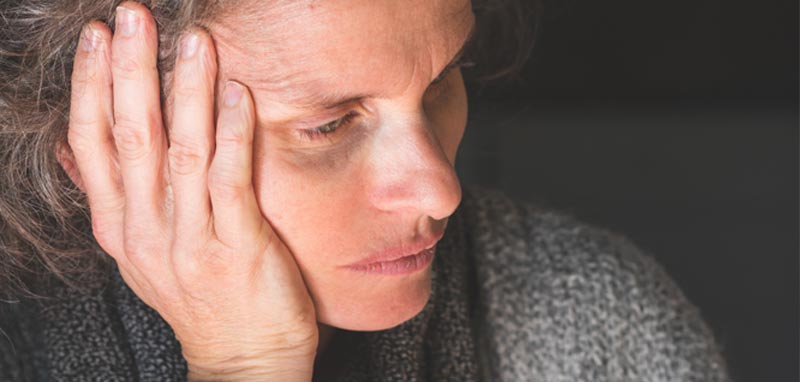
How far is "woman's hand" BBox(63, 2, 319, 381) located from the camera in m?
1.08

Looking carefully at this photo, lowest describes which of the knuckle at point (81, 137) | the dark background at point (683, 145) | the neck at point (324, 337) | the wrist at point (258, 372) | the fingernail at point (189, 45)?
the dark background at point (683, 145)

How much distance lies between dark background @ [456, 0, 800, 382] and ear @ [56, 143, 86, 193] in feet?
5.63

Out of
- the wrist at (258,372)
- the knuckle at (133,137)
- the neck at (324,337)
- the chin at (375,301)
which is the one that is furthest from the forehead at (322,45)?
the neck at (324,337)

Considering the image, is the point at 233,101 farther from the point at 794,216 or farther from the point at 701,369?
the point at 794,216

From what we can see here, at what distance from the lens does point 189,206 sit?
1.14 metres

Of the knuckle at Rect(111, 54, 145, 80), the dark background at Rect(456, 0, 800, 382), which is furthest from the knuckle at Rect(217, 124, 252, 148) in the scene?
the dark background at Rect(456, 0, 800, 382)

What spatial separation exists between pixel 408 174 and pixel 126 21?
1.07ft

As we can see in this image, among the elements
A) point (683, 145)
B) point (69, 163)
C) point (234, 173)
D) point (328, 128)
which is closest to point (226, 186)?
point (234, 173)

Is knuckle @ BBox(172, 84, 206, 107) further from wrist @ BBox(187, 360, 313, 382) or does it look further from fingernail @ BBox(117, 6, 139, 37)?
wrist @ BBox(187, 360, 313, 382)

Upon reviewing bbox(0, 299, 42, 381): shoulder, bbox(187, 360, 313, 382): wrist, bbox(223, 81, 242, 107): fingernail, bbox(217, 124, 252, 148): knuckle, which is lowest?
bbox(0, 299, 42, 381): shoulder

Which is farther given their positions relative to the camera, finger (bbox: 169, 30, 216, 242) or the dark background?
the dark background

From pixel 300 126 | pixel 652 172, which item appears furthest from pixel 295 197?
pixel 652 172

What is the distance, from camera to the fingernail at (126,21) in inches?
42.2

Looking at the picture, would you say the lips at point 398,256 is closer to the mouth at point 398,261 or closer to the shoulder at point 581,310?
the mouth at point 398,261
